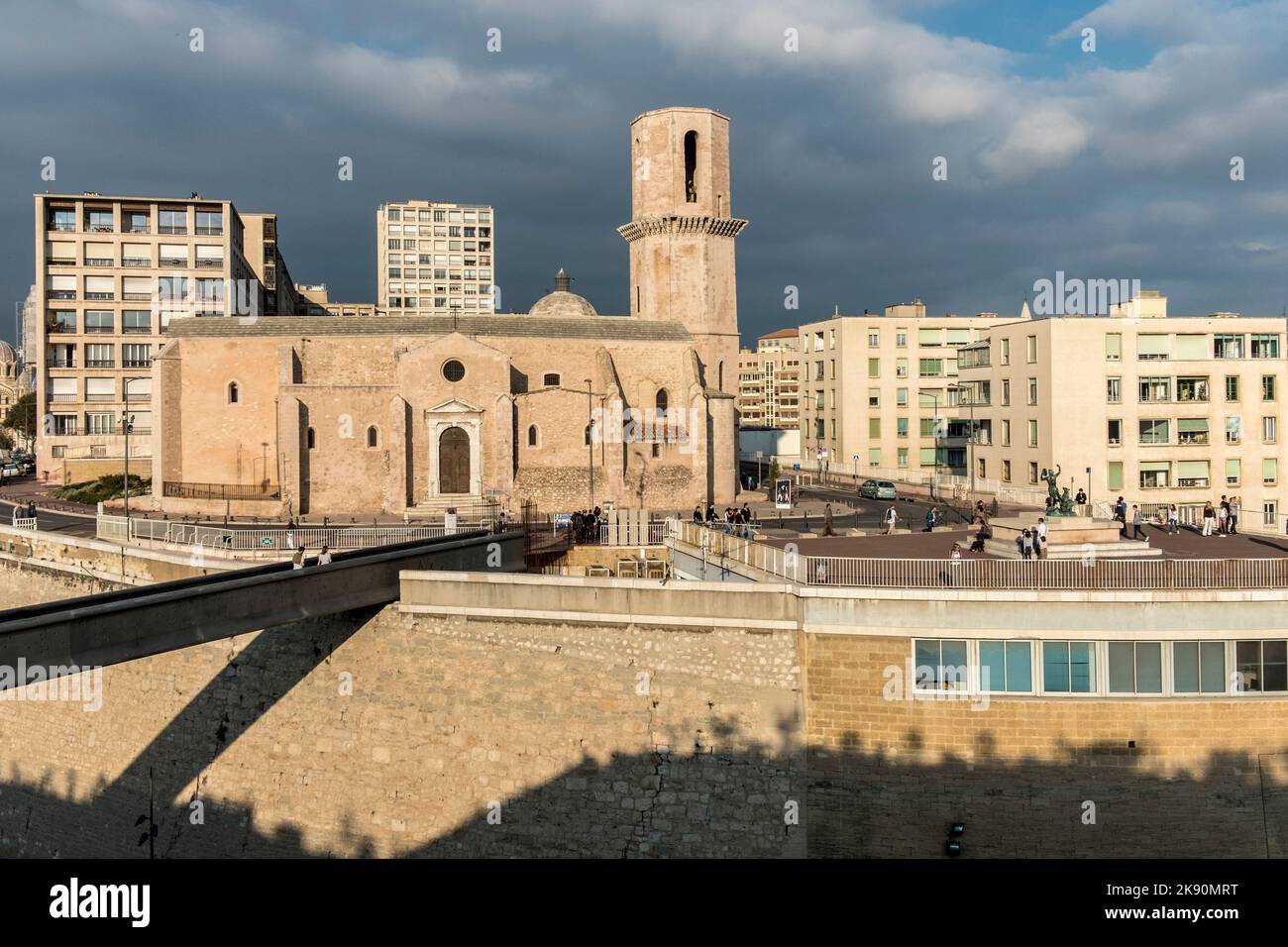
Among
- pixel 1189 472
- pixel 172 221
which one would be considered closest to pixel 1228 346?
pixel 1189 472

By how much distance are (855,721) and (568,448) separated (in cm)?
3170

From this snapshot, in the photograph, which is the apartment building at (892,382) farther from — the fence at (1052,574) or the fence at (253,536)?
the fence at (1052,574)

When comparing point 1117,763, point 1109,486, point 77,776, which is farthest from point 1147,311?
point 77,776

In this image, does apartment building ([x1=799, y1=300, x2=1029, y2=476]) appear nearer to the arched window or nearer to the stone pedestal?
the arched window

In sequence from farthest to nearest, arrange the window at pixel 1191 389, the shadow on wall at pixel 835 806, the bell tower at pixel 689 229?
the bell tower at pixel 689 229
the window at pixel 1191 389
the shadow on wall at pixel 835 806

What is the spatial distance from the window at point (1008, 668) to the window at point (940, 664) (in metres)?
0.38

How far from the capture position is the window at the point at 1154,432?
51.0 m

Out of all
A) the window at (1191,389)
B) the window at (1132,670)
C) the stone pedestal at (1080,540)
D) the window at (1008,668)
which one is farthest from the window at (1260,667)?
the window at (1191,389)

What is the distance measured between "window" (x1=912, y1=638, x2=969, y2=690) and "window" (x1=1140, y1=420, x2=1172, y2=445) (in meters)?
35.9

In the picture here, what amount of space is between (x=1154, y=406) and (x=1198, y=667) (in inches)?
1374

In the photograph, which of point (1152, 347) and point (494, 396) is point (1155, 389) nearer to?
point (1152, 347)
